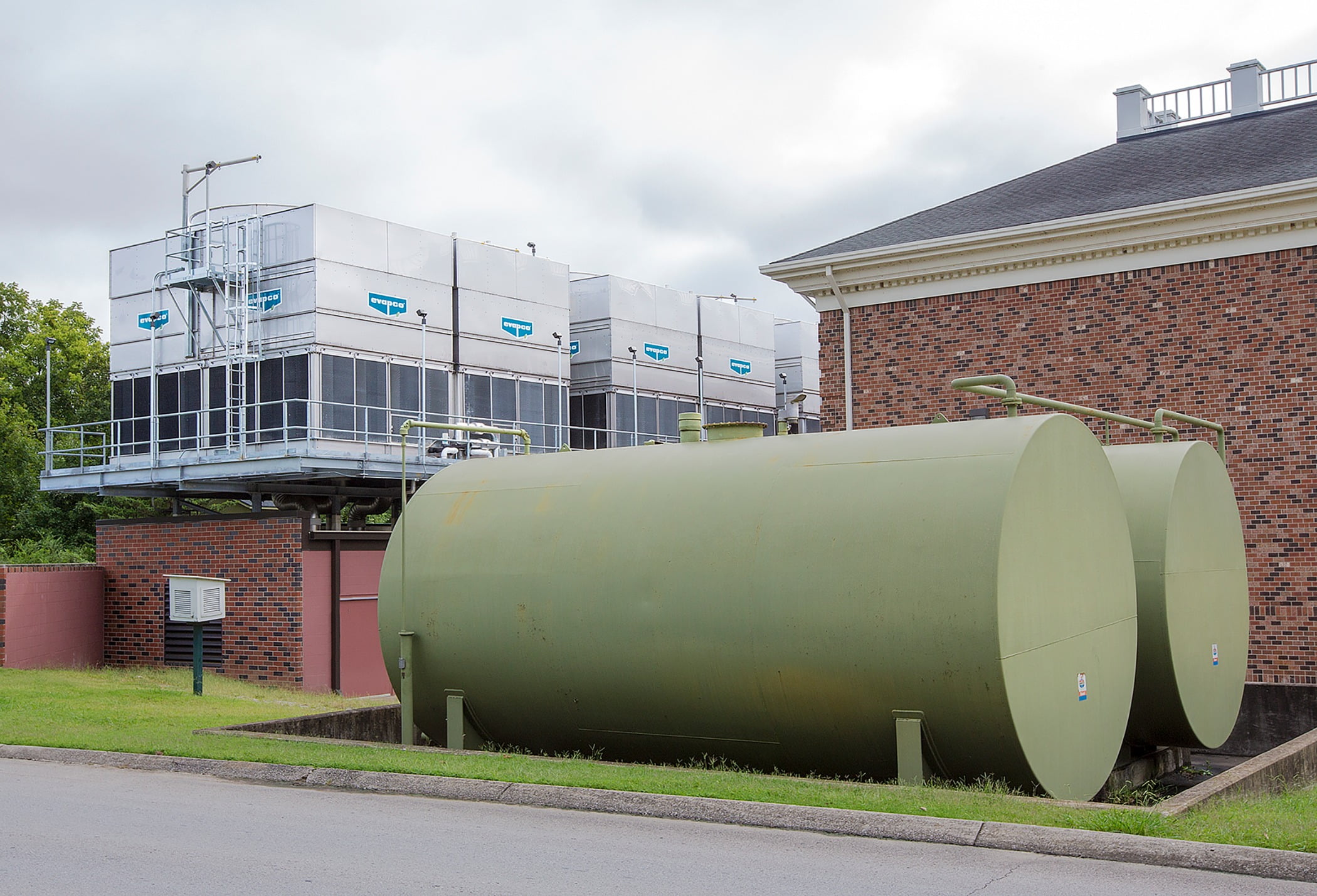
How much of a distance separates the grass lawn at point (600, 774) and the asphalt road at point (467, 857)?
43 cm

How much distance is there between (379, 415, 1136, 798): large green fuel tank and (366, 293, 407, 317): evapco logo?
13.5 m

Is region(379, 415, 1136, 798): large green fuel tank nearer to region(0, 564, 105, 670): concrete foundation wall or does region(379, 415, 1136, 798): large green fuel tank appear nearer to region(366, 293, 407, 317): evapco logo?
region(0, 564, 105, 670): concrete foundation wall

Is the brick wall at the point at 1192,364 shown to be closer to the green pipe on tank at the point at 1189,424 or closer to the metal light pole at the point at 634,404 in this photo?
the green pipe on tank at the point at 1189,424

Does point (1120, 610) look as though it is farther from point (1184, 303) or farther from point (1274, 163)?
point (1274, 163)

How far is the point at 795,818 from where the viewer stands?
818 cm

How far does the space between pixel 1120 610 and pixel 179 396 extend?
19.8 meters

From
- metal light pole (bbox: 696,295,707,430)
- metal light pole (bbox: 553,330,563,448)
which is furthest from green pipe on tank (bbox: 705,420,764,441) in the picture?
metal light pole (bbox: 696,295,707,430)

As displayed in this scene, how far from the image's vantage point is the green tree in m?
42.9

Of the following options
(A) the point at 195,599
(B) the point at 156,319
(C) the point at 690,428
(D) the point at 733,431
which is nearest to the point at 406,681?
(C) the point at 690,428

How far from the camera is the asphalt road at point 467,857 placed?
22.2ft

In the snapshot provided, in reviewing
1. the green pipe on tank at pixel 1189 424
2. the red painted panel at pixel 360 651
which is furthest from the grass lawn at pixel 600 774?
the red painted panel at pixel 360 651

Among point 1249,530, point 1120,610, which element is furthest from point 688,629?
point 1249,530

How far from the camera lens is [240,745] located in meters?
11.3

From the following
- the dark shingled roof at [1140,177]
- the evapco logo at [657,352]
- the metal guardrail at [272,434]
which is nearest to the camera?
the dark shingled roof at [1140,177]
